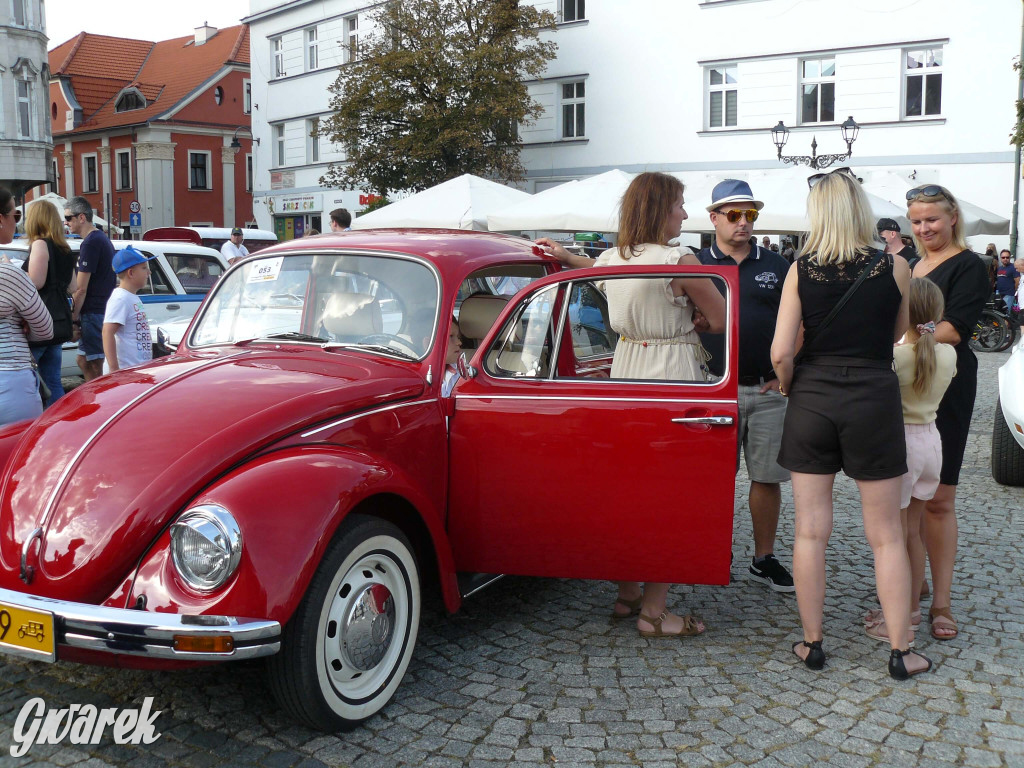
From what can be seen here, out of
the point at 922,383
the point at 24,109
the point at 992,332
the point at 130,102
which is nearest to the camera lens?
the point at 922,383

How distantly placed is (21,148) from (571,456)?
42.6m

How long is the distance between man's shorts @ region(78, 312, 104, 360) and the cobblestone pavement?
5.08 m

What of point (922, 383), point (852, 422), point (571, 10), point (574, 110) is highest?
point (571, 10)

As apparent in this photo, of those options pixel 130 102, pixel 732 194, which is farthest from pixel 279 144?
pixel 732 194

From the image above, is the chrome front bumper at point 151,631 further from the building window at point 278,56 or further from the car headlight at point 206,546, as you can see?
the building window at point 278,56

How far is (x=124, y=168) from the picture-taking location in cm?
5178

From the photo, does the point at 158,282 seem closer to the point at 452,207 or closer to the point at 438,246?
the point at 452,207

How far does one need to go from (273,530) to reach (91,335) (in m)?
6.17

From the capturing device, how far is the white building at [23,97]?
39.5 metres

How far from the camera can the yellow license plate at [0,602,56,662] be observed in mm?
3068

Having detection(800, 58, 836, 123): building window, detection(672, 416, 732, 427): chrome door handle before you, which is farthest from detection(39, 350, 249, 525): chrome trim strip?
detection(800, 58, 836, 123): building window

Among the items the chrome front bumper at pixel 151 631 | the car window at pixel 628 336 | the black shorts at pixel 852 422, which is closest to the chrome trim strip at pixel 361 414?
the car window at pixel 628 336

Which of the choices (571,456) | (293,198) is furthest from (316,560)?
(293,198)

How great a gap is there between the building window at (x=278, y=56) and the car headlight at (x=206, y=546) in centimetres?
3796
